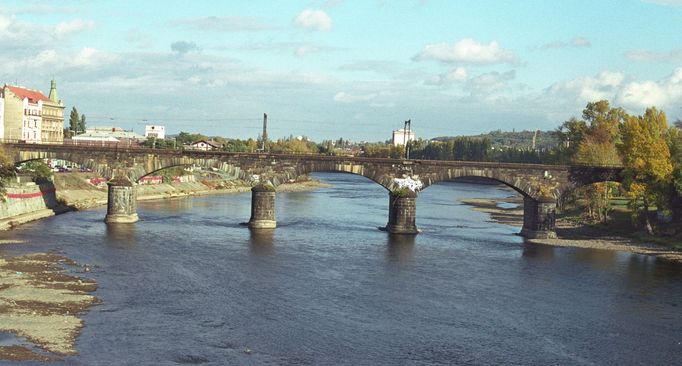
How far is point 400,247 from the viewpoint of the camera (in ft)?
249

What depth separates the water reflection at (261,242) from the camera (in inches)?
2724

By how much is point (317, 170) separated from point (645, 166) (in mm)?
34428

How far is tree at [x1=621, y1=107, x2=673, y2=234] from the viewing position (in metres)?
80.3

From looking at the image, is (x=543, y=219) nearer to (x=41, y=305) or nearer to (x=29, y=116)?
(x=41, y=305)

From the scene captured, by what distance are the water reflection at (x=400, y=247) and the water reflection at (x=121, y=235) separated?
74.8 ft

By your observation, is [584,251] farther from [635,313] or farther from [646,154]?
[635,313]

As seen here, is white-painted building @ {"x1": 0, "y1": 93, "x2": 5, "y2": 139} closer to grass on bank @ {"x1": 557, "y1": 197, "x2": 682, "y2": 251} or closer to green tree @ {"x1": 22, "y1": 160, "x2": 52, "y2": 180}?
green tree @ {"x1": 22, "y1": 160, "x2": 52, "y2": 180}

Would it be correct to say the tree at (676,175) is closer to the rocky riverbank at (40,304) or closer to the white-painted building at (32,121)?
the rocky riverbank at (40,304)

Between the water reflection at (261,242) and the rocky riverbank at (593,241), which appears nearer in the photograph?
the water reflection at (261,242)

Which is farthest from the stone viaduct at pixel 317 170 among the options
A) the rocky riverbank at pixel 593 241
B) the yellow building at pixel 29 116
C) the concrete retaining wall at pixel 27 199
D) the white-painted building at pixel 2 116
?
the white-painted building at pixel 2 116

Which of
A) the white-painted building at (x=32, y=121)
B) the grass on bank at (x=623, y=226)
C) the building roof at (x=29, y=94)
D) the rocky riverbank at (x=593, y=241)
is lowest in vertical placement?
the rocky riverbank at (x=593, y=241)

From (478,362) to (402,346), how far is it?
424 cm

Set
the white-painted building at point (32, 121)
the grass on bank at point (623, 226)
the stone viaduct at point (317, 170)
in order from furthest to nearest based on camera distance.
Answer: the white-painted building at point (32, 121) → the stone viaduct at point (317, 170) → the grass on bank at point (623, 226)

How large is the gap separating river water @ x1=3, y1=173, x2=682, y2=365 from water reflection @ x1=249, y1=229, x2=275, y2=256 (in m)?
0.33
